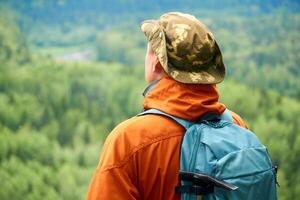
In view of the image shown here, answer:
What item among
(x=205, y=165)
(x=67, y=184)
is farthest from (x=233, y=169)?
(x=67, y=184)

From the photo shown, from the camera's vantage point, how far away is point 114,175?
1.50 metres

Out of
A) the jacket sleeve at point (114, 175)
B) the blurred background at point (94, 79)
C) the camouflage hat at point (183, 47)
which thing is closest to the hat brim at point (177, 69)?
the camouflage hat at point (183, 47)

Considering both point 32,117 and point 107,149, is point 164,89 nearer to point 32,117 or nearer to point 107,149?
point 107,149

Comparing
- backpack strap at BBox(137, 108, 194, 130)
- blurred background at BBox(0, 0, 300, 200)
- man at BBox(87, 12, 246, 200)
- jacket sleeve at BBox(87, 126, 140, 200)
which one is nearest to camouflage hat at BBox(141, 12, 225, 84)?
man at BBox(87, 12, 246, 200)

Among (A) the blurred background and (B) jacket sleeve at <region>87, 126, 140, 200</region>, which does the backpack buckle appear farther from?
(A) the blurred background

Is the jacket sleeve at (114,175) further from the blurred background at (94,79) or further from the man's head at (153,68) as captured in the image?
the blurred background at (94,79)

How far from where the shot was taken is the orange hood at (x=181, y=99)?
5.11 feet

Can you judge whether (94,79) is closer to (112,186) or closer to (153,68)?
(153,68)

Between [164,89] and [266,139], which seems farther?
[266,139]

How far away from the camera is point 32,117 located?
4.96m

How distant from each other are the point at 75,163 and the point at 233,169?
3600 millimetres

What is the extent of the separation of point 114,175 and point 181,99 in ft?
0.93

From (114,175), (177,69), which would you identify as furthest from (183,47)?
(114,175)

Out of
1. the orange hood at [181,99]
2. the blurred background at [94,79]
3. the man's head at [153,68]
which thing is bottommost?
the blurred background at [94,79]
